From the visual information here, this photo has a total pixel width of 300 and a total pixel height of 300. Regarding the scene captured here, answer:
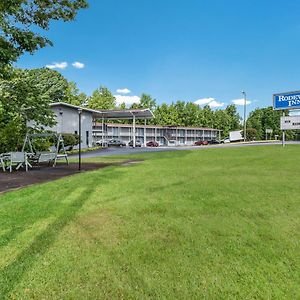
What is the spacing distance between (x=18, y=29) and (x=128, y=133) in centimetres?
4883

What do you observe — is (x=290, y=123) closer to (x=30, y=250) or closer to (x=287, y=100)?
(x=287, y=100)

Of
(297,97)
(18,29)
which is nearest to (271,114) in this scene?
(297,97)

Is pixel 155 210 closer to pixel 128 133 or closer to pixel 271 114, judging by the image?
pixel 128 133

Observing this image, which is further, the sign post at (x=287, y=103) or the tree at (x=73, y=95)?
the tree at (x=73, y=95)

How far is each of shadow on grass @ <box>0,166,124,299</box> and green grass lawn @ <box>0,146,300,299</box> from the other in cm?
1

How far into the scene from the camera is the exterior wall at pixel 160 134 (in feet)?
187

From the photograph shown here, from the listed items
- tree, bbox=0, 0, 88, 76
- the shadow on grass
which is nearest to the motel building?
Answer: tree, bbox=0, 0, 88, 76

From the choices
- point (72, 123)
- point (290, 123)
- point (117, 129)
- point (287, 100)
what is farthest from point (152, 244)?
point (117, 129)

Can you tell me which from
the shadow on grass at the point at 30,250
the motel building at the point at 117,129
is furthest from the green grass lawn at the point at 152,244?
the motel building at the point at 117,129

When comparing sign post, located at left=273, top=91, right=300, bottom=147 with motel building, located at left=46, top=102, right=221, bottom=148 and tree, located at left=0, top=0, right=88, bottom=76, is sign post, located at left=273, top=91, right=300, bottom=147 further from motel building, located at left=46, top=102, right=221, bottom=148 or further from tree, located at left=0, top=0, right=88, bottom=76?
tree, located at left=0, top=0, right=88, bottom=76

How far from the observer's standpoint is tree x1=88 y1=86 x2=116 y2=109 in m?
61.7

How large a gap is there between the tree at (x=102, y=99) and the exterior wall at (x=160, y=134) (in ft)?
25.4

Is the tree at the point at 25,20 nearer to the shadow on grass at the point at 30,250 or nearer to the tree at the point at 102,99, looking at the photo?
the shadow on grass at the point at 30,250

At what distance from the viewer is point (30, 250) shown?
3623 mm
